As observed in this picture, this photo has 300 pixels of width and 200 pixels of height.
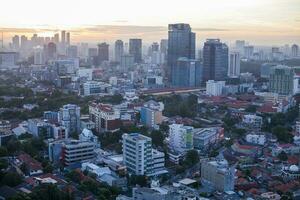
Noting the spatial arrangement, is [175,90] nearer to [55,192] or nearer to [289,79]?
[289,79]

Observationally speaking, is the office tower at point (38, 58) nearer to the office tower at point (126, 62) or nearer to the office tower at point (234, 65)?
the office tower at point (126, 62)

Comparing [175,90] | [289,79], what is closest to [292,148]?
[289,79]

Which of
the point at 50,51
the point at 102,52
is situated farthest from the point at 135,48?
the point at 50,51

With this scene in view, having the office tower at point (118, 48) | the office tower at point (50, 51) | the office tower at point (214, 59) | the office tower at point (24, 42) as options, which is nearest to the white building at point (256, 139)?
the office tower at point (214, 59)

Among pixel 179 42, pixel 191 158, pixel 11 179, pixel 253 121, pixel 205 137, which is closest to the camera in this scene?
pixel 11 179

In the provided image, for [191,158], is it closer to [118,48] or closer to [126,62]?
[126,62]

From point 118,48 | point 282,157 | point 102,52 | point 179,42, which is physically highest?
point 179,42
